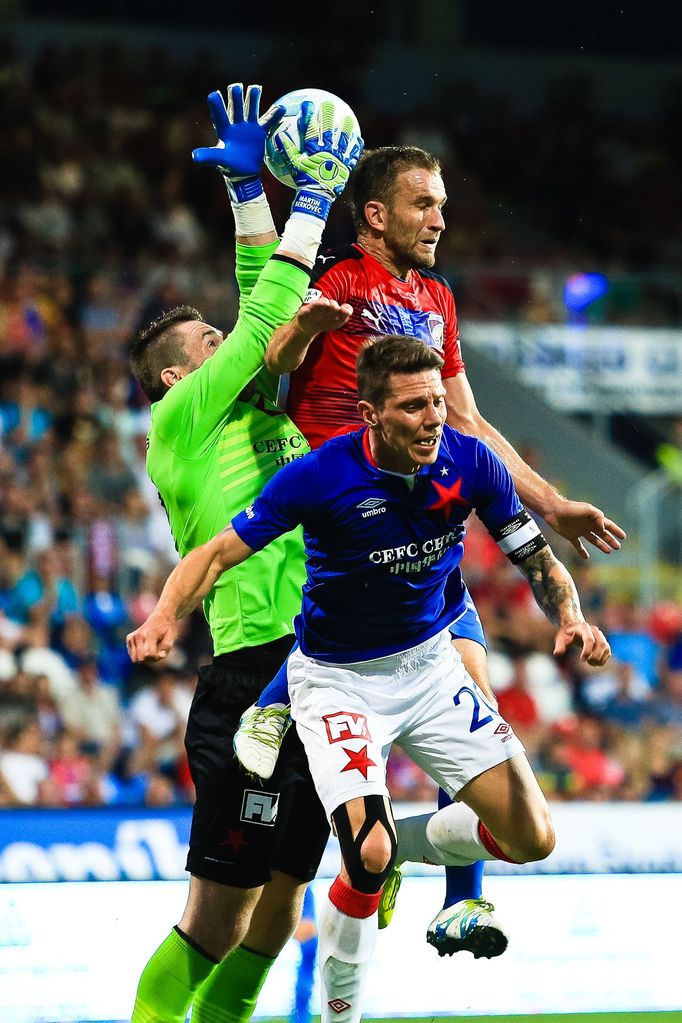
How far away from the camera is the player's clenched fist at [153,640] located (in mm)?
4266

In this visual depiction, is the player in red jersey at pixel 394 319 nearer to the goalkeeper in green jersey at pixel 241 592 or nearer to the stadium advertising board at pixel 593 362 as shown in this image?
the goalkeeper in green jersey at pixel 241 592

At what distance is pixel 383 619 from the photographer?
4625 mm

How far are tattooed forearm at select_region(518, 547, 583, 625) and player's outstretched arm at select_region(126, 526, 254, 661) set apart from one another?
92cm

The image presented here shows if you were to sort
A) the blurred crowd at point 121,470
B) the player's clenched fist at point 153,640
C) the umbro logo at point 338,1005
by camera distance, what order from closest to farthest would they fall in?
1. the player's clenched fist at point 153,640
2. the umbro logo at point 338,1005
3. the blurred crowd at point 121,470

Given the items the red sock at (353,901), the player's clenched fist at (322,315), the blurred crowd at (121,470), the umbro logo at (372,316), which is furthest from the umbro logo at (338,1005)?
the blurred crowd at (121,470)

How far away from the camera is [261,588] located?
195 inches

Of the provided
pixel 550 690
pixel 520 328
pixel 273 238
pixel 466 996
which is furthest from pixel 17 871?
pixel 520 328

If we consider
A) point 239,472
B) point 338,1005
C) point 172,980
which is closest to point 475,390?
point 239,472

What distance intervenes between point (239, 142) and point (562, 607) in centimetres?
180

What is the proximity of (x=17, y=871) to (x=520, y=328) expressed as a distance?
736cm

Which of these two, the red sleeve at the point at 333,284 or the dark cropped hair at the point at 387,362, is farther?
the red sleeve at the point at 333,284

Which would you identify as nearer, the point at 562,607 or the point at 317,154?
the point at 562,607

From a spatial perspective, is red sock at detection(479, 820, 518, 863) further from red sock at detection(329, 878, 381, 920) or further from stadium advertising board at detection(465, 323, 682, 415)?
stadium advertising board at detection(465, 323, 682, 415)

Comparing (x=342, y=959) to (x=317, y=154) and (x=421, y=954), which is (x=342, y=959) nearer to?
(x=421, y=954)
